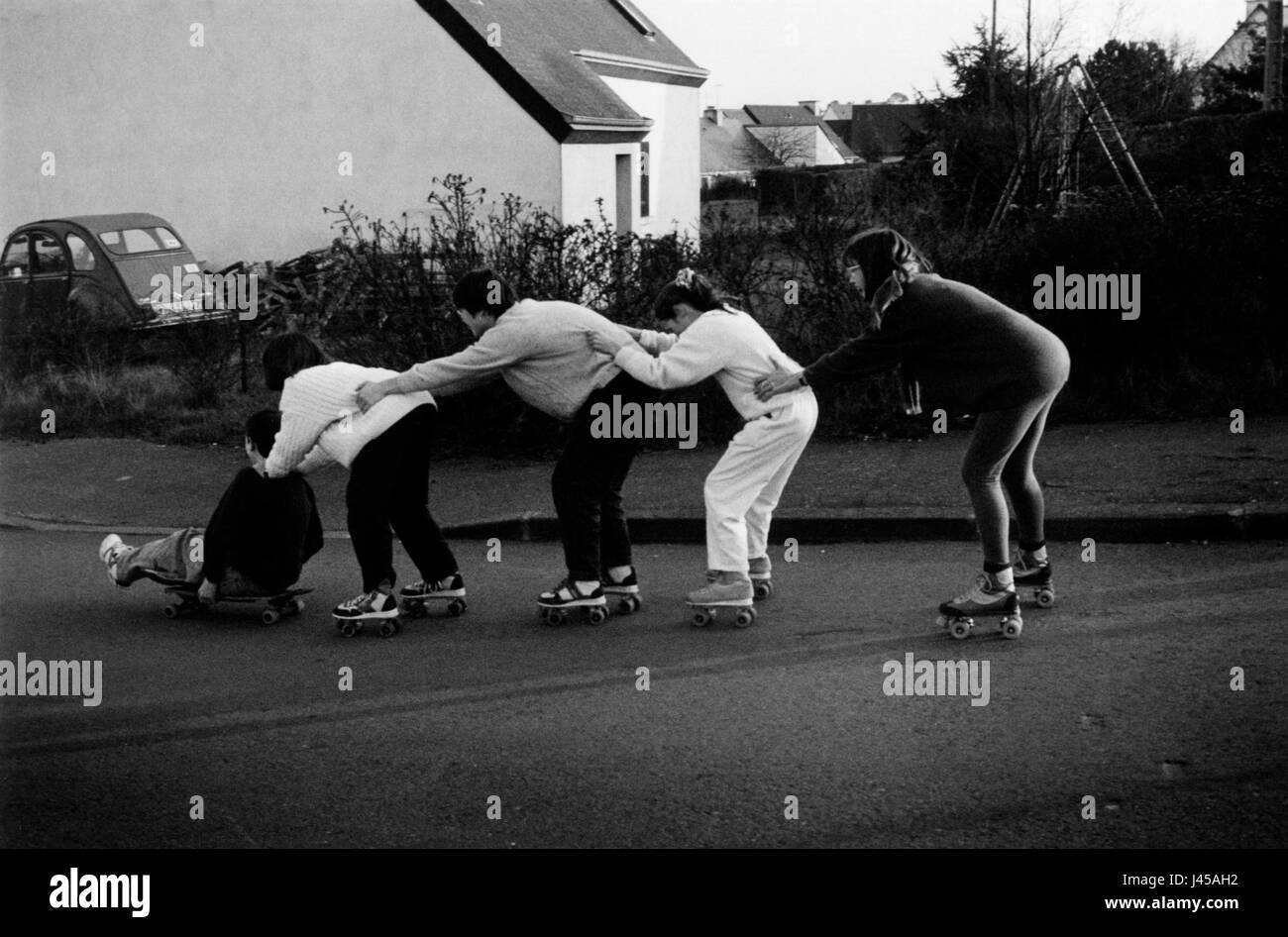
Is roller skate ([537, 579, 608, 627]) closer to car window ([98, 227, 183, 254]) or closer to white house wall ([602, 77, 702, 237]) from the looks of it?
car window ([98, 227, 183, 254])

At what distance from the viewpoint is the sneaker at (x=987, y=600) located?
6.82 metres

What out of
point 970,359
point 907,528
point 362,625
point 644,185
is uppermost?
point 644,185

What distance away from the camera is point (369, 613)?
7.33 meters

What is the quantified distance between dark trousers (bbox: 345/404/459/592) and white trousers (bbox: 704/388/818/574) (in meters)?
1.36

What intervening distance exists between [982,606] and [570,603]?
6.03ft

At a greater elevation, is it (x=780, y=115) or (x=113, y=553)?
(x=780, y=115)

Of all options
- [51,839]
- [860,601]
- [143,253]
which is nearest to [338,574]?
[860,601]

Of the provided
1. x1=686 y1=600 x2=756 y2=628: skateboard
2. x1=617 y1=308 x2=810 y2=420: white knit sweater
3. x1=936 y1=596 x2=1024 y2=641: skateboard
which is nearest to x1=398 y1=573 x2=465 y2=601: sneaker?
x1=686 y1=600 x2=756 y2=628: skateboard

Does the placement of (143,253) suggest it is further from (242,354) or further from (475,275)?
(475,275)

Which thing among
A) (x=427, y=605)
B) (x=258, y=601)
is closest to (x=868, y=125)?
(x=258, y=601)

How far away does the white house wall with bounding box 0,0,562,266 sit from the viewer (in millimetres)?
25812

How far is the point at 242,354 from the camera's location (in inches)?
546

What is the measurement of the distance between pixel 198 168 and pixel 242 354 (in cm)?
1546

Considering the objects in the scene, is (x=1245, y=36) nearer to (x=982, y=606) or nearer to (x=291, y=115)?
(x=291, y=115)
